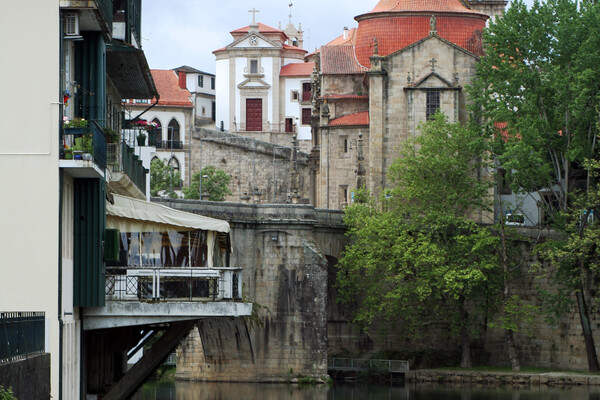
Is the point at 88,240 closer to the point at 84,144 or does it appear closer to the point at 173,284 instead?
the point at 84,144

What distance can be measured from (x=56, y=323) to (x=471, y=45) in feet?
210

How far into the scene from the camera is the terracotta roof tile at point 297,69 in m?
131

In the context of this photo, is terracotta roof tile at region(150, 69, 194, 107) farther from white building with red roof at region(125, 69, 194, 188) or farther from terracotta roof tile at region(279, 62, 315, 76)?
terracotta roof tile at region(279, 62, 315, 76)

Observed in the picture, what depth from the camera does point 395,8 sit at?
89.4 m

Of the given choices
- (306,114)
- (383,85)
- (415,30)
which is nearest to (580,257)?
(383,85)

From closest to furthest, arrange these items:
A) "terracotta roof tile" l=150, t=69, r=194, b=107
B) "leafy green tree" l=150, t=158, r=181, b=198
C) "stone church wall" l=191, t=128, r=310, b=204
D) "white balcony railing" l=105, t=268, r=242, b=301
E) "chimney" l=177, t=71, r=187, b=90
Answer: "white balcony railing" l=105, t=268, r=242, b=301
"leafy green tree" l=150, t=158, r=181, b=198
"stone church wall" l=191, t=128, r=310, b=204
"terracotta roof tile" l=150, t=69, r=194, b=107
"chimney" l=177, t=71, r=187, b=90

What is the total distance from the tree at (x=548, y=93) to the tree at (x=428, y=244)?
10.6 feet

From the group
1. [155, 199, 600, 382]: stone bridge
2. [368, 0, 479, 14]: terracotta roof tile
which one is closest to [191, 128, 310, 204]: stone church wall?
[368, 0, 479, 14]: terracotta roof tile

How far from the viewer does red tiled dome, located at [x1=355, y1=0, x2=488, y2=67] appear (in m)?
87.6

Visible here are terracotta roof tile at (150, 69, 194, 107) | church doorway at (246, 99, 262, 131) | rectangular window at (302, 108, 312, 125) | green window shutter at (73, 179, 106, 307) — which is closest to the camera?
green window shutter at (73, 179, 106, 307)

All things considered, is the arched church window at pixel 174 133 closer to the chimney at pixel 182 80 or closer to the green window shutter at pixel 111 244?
the chimney at pixel 182 80

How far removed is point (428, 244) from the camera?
7356cm

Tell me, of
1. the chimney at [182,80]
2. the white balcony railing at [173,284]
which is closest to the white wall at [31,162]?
the white balcony railing at [173,284]

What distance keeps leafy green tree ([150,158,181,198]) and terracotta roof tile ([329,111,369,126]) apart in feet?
53.1
